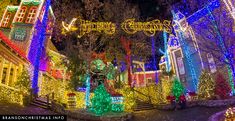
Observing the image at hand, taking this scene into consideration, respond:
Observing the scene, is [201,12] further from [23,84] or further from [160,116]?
[23,84]

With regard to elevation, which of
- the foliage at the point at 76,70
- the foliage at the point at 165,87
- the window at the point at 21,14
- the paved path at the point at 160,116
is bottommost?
the paved path at the point at 160,116

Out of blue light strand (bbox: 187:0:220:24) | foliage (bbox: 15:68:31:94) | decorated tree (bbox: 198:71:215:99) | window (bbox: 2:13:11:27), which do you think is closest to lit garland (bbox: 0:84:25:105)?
foliage (bbox: 15:68:31:94)

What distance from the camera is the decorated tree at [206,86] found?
21312 millimetres

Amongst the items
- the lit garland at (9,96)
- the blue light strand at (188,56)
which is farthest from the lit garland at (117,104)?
the blue light strand at (188,56)

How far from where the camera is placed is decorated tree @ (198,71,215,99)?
21312mm

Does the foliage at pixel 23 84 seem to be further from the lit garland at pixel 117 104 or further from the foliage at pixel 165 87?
the foliage at pixel 165 87

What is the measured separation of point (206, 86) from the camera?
70.9ft

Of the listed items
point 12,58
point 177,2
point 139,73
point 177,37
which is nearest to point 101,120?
point 12,58

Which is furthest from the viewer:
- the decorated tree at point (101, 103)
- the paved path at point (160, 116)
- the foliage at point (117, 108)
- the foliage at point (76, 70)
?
the foliage at point (76, 70)

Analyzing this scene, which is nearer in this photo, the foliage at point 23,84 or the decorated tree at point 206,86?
the foliage at point 23,84

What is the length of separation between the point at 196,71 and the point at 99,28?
14145 mm

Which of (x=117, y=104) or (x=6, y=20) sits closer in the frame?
(x=117, y=104)

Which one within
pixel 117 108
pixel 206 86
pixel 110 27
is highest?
pixel 110 27

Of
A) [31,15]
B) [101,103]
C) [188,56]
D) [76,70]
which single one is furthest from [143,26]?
[76,70]
